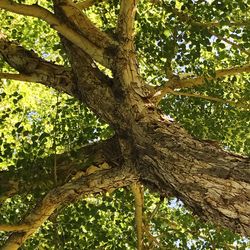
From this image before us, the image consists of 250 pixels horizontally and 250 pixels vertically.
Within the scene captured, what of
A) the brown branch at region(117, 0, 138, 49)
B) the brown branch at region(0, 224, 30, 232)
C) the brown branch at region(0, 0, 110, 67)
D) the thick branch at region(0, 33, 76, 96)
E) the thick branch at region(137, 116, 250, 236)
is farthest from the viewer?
the thick branch at region(0, 33, 76, 96)

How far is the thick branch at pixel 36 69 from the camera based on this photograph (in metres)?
5.21

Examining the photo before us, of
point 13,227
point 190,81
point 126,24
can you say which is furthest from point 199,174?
point 190,81

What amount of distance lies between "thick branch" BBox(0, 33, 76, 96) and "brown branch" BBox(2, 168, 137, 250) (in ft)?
3.66

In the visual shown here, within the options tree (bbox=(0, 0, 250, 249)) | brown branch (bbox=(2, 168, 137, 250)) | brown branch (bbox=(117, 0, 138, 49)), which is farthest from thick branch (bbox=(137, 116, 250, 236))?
brown branch (bbox=(117, 0, 138, 49))

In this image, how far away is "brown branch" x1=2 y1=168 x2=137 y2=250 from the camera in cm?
463

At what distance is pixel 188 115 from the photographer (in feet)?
28.6

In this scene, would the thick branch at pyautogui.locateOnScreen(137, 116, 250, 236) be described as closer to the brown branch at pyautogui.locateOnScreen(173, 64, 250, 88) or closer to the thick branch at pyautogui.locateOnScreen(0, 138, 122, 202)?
the thick branch at pyautogui.locateOnScreen(0, 138, 122, 202)

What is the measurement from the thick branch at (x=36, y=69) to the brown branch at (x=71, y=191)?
1.12 metres

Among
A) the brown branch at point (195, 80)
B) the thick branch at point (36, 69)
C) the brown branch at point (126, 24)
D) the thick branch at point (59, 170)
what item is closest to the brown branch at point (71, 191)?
the thick branch at point (59, 170)

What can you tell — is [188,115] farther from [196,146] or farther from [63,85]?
[196,146]

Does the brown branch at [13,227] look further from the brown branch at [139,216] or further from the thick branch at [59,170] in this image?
the brown branch at [139,216]

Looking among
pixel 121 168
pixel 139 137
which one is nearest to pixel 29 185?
pixel 121 168

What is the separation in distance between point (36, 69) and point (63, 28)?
2.18 ft

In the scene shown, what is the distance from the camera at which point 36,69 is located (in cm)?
537
